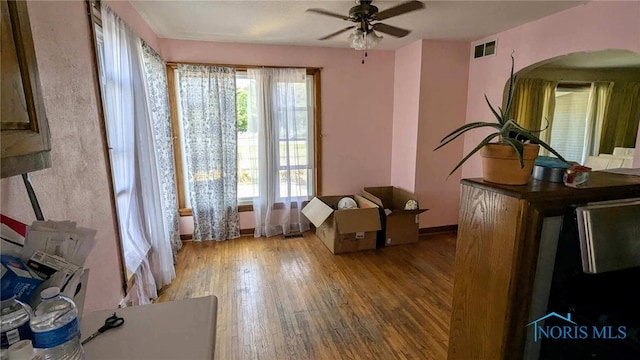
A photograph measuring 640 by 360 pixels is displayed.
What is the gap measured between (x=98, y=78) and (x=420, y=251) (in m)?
3.26

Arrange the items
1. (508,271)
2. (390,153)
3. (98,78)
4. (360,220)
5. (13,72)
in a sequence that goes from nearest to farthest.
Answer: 1. (13,72)
2. (508,271)
3. (98,78)
4. (360,220)
5. (390,153)

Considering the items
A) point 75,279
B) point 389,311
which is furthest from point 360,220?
point 75,279

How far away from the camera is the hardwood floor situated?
1955 millimetres

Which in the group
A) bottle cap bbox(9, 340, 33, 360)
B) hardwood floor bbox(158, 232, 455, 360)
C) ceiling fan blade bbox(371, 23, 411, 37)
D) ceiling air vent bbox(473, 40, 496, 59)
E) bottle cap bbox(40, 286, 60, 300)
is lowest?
hardwood floor bbox(158, 232, 455, 360)

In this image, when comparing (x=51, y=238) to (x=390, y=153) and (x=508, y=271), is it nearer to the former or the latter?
(x=508, y=271)

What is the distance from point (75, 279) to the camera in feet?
2.31

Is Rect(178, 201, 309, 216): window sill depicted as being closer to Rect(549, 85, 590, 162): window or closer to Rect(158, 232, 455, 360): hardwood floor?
Rect(158, 232, 455, 360): hardwood floor

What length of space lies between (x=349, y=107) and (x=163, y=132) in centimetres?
223

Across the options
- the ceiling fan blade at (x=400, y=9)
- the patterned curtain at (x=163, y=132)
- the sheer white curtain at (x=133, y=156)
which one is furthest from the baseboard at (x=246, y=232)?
the ceiling fan blade at (x=400, y=9)

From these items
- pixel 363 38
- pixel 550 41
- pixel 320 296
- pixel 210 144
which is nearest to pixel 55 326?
pixel 320 296

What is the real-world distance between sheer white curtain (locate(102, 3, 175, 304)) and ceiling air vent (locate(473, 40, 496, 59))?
135 inches

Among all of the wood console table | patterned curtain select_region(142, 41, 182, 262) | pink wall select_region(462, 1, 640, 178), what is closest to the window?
pink wall select_region(462, 1, 640, 178)

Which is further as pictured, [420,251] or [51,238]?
[420,251]

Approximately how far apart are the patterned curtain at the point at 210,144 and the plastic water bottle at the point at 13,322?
307 cm
